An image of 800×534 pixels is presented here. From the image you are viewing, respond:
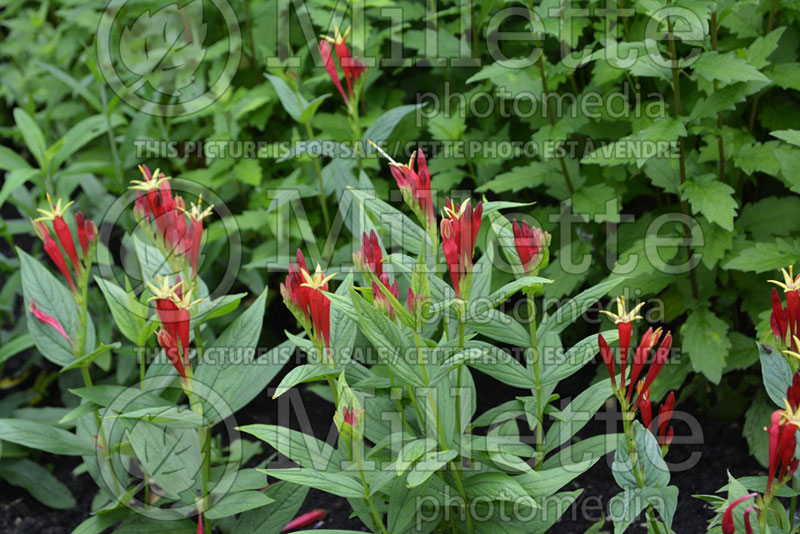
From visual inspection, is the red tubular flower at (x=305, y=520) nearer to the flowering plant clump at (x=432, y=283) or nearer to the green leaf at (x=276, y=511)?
the flowering plant clump at (x=432, y=283)

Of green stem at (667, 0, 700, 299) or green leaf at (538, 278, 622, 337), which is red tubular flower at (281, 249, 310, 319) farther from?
green stem at (667, 0, 700, 299)

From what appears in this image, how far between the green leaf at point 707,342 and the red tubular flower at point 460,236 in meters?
0.98

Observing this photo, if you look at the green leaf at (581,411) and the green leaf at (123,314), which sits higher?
the green leaf at (123,314)

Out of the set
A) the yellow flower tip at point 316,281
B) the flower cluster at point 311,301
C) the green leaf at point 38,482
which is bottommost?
the green leaf at point 38,482

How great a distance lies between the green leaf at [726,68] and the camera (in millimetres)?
2012

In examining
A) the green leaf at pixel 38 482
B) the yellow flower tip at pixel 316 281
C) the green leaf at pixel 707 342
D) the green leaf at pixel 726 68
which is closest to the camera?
the yellow flower tip at pixel 316 281

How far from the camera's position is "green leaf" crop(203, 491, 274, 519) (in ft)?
6.44

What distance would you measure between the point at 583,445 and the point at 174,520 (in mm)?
1053

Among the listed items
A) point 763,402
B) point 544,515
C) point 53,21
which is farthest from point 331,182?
point 53,21

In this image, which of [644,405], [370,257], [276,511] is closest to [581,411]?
[644,405]

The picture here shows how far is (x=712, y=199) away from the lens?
2.17 meters

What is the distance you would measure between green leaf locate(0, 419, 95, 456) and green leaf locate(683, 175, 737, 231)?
1.72 metres

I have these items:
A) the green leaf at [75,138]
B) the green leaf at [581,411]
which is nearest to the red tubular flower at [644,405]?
the green leaf at [581,411]

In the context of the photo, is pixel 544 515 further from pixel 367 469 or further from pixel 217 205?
pixel 217 205
